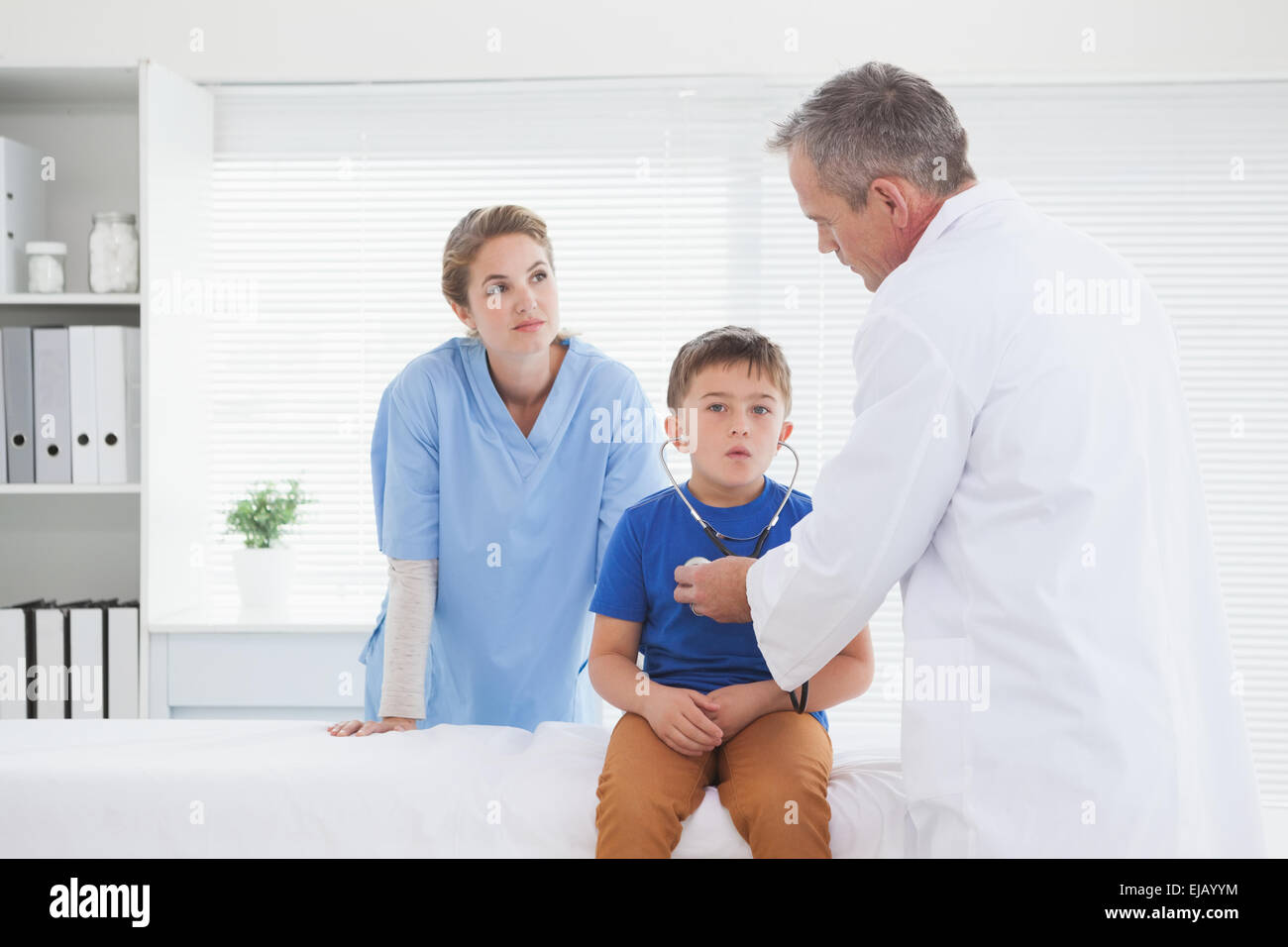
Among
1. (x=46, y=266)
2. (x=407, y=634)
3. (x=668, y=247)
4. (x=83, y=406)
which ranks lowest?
(x=407, y=634)

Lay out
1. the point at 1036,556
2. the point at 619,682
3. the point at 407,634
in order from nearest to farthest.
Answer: the point at 1036,556, the point at 619,682, the point at 407,634

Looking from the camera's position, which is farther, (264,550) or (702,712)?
(264,550)

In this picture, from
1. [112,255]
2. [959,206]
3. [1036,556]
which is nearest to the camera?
[1036,556]

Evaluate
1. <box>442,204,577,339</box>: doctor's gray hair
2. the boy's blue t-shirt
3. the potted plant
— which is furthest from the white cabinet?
the boy's blue t-shirt

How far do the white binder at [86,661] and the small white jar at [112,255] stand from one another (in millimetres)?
713

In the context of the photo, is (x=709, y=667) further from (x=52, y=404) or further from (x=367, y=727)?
(x=52, y=404)

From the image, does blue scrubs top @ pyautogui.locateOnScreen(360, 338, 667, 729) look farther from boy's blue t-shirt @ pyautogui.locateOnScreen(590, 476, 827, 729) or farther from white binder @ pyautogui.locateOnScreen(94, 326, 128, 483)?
white binder @ pyautogui.locateOnScreen(94, 326, 128, 483)

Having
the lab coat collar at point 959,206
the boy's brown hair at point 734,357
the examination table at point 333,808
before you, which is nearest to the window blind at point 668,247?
the boy's brown hair at point 734,357

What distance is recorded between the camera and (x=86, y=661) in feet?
7.21

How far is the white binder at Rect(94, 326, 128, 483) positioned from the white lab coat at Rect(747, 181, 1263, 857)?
1784mm

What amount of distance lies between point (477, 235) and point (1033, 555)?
98 centimetres

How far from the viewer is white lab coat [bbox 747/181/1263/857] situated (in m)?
0.89

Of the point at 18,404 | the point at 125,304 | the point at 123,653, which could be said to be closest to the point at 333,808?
the point at 123,653
